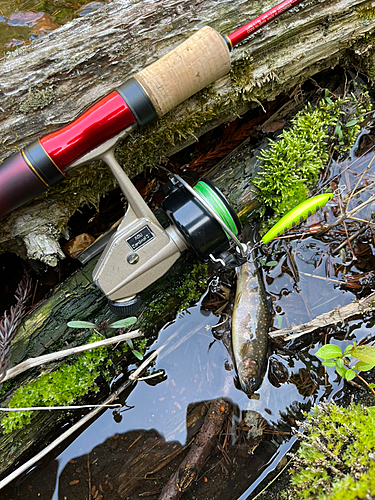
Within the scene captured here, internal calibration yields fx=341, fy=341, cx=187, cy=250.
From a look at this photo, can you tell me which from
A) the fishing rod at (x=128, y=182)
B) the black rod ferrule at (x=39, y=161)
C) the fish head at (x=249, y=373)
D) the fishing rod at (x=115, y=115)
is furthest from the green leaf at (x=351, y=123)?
the black rod ferrule at (x=39, y=161)

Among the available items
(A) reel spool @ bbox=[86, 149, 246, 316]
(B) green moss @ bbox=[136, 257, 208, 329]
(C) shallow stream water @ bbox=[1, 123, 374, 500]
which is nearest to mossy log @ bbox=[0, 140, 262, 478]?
(B) green moss @ bbox=[136, 257, 208, 329]

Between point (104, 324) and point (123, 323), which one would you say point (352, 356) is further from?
point (104, 324)

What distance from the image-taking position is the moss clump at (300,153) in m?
2.73

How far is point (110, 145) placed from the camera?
6.68 feet

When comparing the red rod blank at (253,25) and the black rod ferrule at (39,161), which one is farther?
the red rod blank at (253,25)

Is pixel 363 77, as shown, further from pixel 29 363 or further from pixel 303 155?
pixel 29 363

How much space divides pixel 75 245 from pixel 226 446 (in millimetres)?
2001

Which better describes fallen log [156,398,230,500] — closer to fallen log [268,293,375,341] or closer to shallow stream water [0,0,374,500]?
shallow stream water [0,0,374,500]

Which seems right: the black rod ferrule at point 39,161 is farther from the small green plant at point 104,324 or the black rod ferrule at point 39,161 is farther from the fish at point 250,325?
the fish at point 250,325

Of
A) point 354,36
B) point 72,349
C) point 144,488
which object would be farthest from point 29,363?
point 354,36

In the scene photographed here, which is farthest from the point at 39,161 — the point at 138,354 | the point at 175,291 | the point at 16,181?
the point at 138,354

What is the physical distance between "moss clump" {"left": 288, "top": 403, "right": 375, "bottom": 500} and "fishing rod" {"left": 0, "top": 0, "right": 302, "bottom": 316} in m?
1.28

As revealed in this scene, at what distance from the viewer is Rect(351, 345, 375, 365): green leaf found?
2.38 metres

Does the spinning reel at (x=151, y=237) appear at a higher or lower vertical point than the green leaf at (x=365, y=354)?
higher
